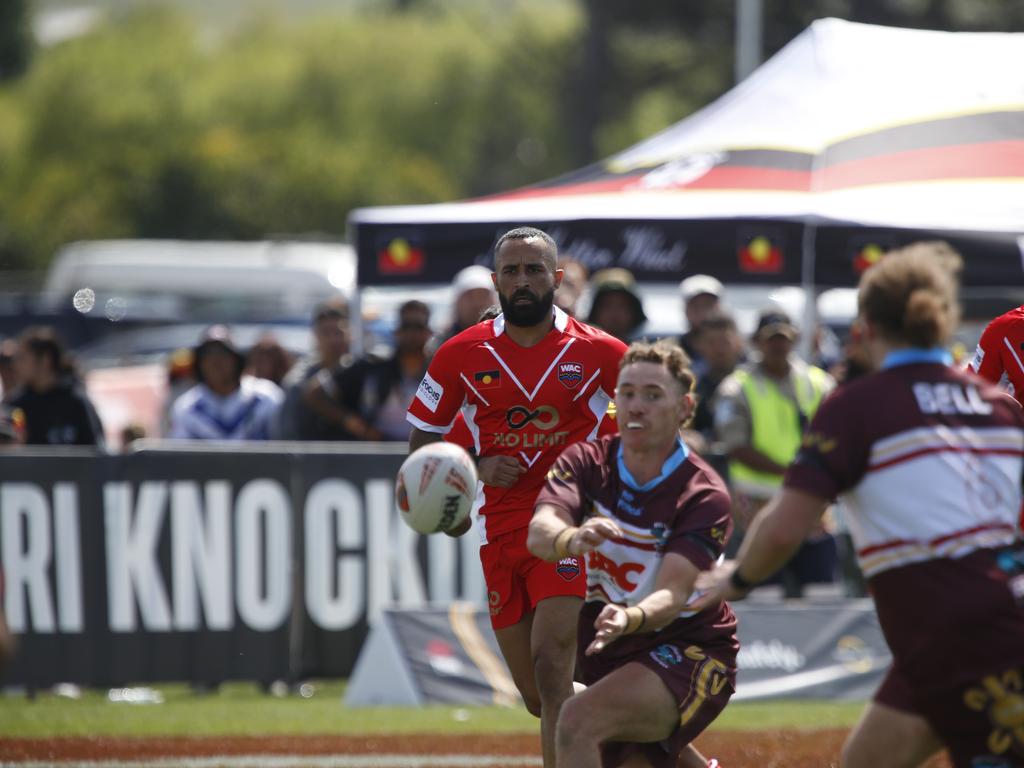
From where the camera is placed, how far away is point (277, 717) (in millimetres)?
11000

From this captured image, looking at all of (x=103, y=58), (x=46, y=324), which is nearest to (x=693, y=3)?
(x=46, y=324)

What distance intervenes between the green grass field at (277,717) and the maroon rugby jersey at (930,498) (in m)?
5.49

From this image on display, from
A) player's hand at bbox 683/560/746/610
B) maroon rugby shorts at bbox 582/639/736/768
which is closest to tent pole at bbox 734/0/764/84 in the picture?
maroon rugby shorts at bbox 582/639/736/768

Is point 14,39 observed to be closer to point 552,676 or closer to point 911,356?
point 552,676

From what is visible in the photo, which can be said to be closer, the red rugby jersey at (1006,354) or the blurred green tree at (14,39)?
the red rugby jersey at (1006,354)

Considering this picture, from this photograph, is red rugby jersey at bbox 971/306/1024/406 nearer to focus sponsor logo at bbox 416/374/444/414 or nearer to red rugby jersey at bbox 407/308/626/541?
red rugby jersey at bbox 407/308/626/541

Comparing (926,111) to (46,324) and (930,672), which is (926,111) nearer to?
(930,672)

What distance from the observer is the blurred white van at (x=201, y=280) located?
106 ft

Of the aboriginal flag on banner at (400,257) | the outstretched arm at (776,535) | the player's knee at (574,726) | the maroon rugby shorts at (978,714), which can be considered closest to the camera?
the maroon rugby shorts at (978,714)

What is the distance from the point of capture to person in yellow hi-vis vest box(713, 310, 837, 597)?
12.2 meters

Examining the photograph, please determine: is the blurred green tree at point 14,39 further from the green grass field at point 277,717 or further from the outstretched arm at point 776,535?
the outstretched arm at point 776,535

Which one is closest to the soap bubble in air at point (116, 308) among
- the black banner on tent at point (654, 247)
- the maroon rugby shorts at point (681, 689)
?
the black banner on tent at point (654, 247)

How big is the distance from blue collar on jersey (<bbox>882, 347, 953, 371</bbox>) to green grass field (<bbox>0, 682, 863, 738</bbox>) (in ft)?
18.4

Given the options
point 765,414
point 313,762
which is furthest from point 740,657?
point 313,762
